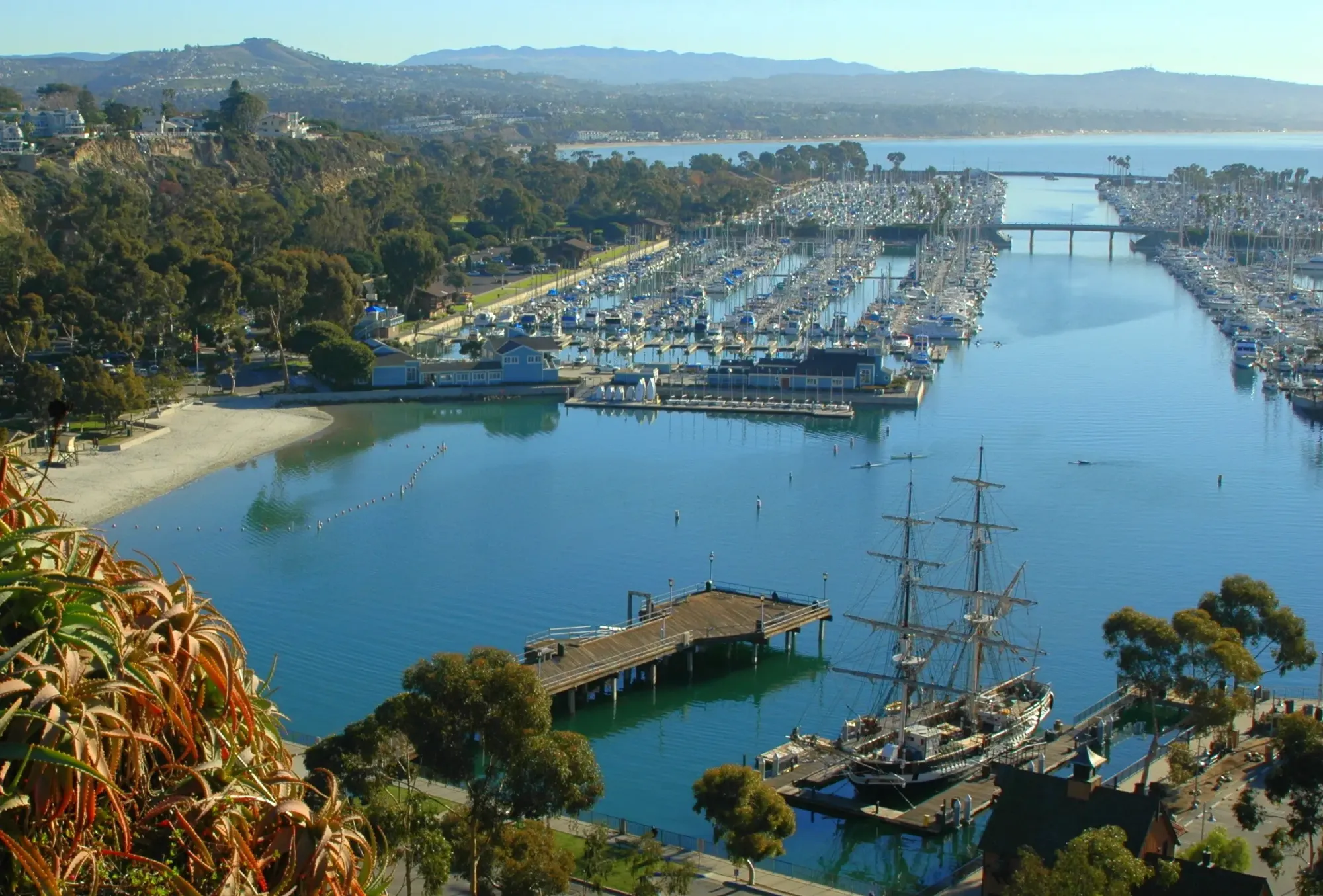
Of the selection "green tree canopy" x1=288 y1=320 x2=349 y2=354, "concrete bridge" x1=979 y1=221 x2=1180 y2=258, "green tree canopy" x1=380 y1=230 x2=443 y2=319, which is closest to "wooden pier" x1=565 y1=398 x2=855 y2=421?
"green tree canopy" x1=288 y1=320 x2=349 y2=354

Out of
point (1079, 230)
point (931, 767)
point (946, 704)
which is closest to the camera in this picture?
point (931, 767)

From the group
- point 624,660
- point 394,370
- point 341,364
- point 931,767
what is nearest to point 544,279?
point 394,370

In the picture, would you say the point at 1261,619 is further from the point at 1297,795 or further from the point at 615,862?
the point at 615,862

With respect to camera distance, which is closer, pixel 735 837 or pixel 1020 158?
pixel 735 837

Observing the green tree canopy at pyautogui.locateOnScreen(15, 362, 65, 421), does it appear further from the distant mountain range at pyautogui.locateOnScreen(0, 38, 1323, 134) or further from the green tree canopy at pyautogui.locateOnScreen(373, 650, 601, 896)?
the distant mountain range at pyautogui.locateOnScreen(0, 38, 1323, 134)

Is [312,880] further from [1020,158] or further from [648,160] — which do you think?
[1020,158]

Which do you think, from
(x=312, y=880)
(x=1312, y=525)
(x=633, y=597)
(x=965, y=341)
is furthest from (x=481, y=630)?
(x=965, y=341)

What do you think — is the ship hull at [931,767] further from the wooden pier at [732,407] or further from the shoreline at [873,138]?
the shoreline at [873,138]
